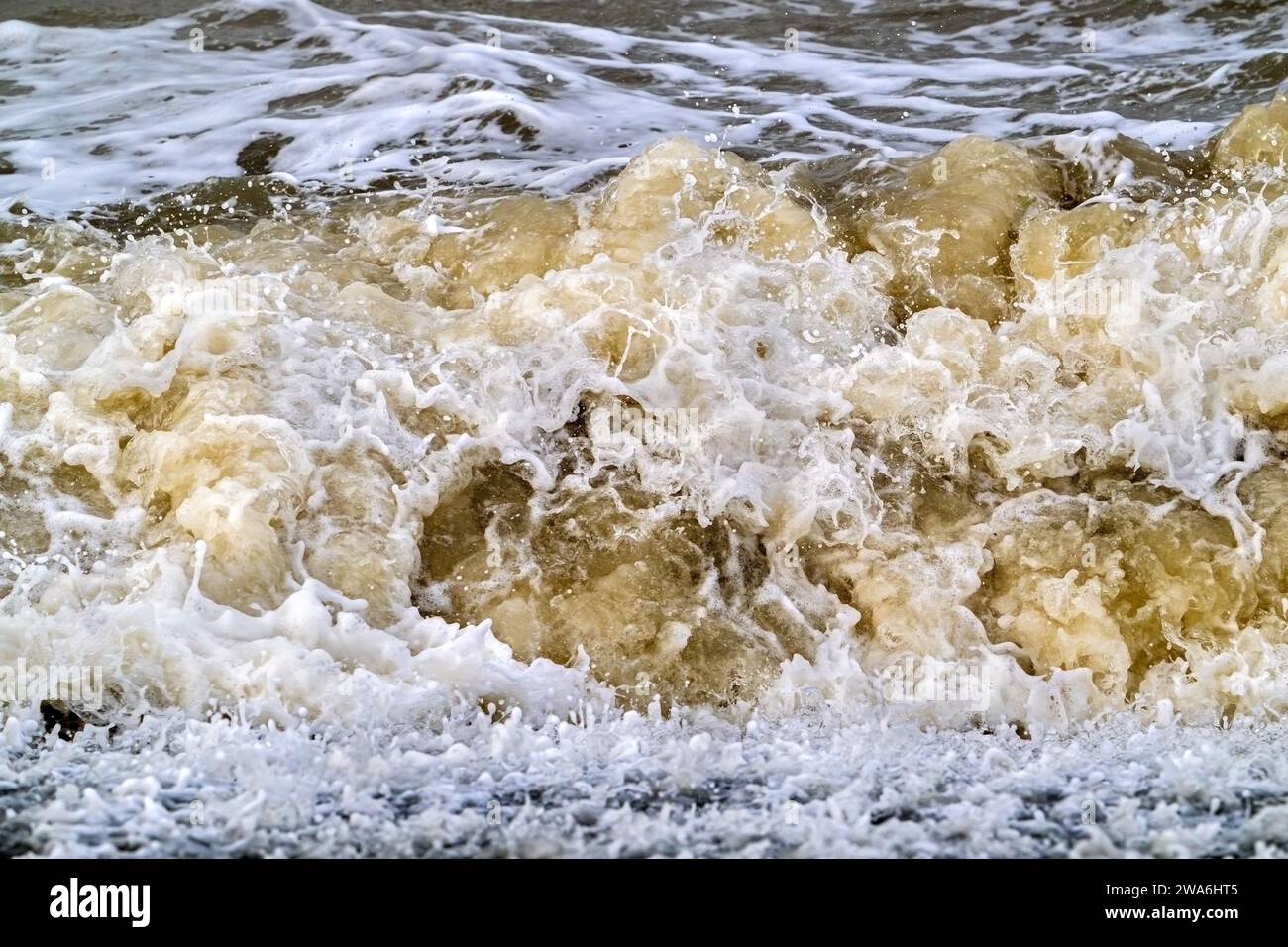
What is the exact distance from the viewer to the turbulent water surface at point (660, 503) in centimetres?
285

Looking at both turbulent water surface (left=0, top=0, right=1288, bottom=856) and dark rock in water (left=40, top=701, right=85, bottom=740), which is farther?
dark rock in water (left=40, top=701, right=85, bottom=740)

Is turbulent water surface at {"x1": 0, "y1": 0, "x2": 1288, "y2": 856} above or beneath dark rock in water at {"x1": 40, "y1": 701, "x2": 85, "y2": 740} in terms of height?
above

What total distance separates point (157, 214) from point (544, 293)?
2450 millimetres

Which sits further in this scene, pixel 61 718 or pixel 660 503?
pixel 660 503

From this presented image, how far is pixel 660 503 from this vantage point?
4098 millimetres

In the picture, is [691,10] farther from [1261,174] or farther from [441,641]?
[441,641]

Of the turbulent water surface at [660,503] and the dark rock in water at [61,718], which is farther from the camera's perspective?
the dark rock in water at [61,718]

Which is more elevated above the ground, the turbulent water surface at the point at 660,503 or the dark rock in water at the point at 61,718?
the turbulent water surface at the point at 660,503

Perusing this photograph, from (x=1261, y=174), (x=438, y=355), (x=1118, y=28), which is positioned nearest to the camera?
(x=438, y=355)

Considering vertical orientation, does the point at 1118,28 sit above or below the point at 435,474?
above

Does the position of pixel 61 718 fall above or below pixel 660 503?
below

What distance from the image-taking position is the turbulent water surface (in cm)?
285

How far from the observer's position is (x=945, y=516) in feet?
13.5
